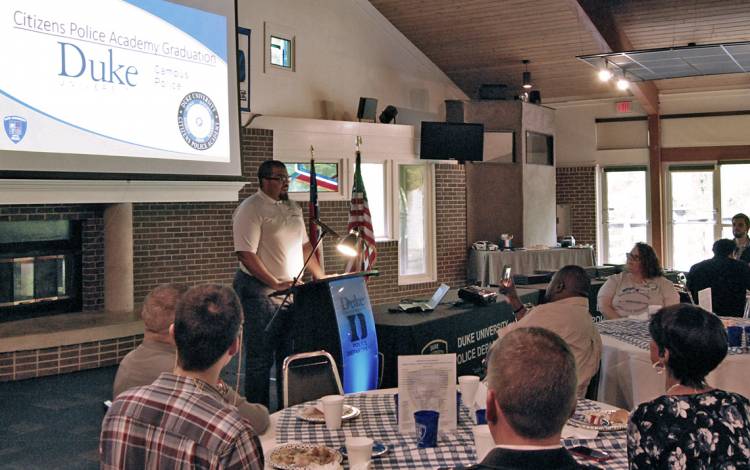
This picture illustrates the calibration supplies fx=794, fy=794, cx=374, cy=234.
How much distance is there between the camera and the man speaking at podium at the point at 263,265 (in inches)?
195

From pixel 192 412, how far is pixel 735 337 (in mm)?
3181

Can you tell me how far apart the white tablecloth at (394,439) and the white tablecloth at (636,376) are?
1228mm

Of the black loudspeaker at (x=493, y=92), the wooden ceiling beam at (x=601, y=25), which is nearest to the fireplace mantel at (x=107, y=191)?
the wooden ceiling beam at (x=601, y=25)

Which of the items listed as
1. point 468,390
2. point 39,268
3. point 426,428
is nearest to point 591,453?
point 426,428

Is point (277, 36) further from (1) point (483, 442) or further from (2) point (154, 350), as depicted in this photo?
(1) point (483, 442)

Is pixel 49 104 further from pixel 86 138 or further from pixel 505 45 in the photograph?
pixel 505 45

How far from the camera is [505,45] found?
11578 millimetres

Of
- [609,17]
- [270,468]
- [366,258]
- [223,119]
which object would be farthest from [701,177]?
[270,468]

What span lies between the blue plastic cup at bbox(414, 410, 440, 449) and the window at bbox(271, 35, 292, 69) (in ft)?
25.0

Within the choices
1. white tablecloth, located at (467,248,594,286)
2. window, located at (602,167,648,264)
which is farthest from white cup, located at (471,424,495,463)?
window, located at (602,167,648,264)

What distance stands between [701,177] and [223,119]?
10.2 metres

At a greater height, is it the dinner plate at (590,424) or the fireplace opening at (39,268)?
the fireplace opening at (39,268)

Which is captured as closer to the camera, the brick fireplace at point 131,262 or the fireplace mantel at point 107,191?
the fireplace mantel at point 107,191

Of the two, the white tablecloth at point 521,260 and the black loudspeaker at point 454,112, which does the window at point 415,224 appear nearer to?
the white tablecloth at point 521,260
